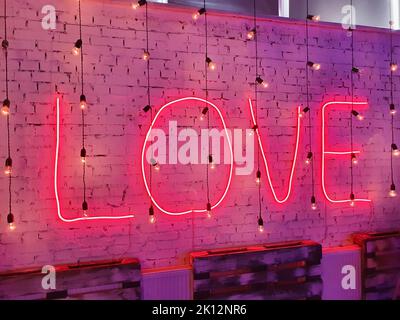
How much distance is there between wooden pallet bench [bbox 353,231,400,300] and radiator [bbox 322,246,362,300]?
0.07 m

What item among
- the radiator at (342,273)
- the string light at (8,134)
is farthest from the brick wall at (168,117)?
the radiator at (342,273)

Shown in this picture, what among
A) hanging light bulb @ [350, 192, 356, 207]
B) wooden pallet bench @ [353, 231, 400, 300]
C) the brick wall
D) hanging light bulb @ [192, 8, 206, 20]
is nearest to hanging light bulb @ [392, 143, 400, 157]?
the brick wall

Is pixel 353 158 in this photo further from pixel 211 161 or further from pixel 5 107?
pixel 5 107

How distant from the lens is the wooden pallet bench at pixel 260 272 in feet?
12.9

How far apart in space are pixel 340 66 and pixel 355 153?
3.17ft

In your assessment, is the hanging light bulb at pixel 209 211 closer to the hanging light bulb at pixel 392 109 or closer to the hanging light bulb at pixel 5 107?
the hanging light bulb at pixel 5 107

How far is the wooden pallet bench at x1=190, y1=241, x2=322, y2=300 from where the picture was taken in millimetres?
3939

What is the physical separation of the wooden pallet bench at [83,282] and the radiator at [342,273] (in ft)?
6.70

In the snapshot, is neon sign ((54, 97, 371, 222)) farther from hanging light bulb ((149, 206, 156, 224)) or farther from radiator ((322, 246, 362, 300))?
radiator ((322, 246, 362, 300))

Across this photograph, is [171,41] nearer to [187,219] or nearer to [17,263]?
[187,219]

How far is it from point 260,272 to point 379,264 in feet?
4.64

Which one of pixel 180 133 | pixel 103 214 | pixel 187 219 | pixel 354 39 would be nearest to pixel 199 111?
pixel 180 133

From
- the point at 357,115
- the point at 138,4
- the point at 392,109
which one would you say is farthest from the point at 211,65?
the point at 392,109

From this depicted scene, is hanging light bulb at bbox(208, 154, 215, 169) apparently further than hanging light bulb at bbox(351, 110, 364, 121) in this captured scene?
No
